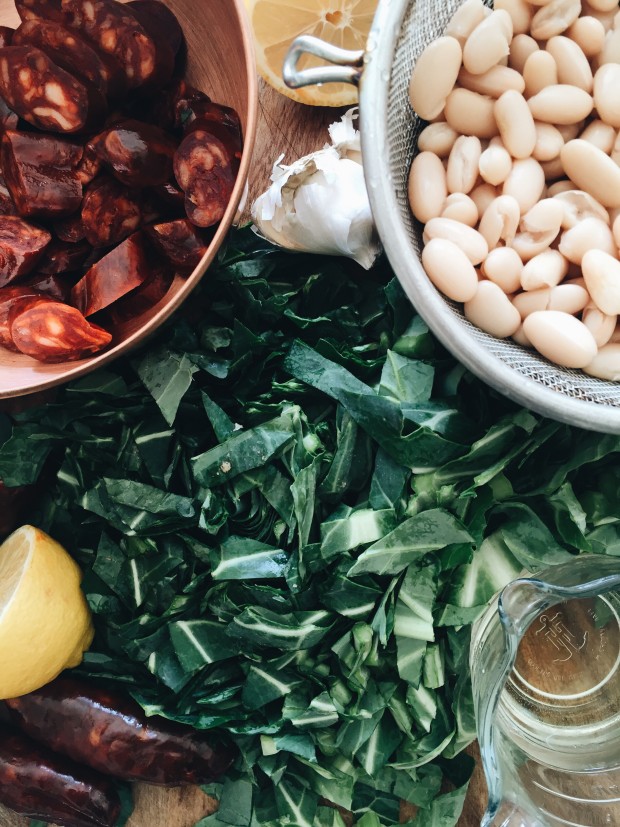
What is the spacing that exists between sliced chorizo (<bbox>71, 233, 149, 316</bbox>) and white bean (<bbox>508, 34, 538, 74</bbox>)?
0.44 metres

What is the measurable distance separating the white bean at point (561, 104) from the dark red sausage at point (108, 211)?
1.42 ft

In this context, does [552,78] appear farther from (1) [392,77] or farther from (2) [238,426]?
(2) [238,426]

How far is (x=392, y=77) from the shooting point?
27.9 inches

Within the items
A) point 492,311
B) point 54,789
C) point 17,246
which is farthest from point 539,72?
point 54,789

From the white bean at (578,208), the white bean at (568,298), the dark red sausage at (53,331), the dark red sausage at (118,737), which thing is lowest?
the dark red sausage at (118,737)

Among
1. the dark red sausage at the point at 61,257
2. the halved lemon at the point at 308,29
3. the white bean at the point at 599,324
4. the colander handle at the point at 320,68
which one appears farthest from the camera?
the halved lemon at the point at 308,29

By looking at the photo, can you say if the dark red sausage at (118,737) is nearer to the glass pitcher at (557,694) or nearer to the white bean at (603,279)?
the glass pitcher at (557,694)

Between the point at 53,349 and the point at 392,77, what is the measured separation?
44cm

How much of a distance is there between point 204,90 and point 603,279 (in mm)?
501

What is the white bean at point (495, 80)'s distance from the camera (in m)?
0.76

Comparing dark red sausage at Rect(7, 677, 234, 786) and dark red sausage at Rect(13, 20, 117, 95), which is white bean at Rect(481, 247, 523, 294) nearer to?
dark red sausage at Rect(13, 20, 117, 95)

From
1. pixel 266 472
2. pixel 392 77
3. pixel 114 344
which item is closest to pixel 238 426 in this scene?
pixel 266 472

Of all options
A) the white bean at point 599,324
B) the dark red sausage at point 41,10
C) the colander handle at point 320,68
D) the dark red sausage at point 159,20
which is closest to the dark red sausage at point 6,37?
the dark red sausage at point 41,10

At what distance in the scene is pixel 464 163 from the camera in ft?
2.50
